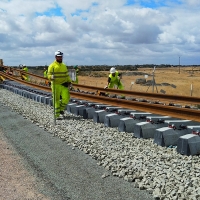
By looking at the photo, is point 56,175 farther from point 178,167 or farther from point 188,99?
point 188,99

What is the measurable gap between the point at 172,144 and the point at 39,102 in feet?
31.6

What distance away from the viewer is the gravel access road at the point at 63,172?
427cm

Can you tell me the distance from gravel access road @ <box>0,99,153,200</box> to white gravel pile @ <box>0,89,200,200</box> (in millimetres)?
145

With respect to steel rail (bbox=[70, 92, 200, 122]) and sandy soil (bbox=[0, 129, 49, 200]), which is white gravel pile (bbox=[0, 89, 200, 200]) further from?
steel rail (bbox=[70, 92, 200, 122])

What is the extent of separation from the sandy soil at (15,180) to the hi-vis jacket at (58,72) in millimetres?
4399

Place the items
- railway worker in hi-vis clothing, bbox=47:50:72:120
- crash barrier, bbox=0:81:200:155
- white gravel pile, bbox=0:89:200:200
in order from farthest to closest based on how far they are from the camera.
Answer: railway worker in hi-vis clothing, bbox=47:50:72:120 < crash barrier, bbox=0:81:200:155 < white gravel pile, bbox=0:89:200:200

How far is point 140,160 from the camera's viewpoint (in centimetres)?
529

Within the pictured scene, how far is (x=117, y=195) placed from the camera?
4.21 m

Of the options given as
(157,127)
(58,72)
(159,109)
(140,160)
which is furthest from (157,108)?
(140,160)

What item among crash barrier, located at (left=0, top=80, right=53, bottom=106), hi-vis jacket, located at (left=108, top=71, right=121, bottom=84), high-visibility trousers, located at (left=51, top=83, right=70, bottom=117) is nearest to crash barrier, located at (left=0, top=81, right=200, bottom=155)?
high-visibility trousers, located at (left=51, top=83, right=70, bottom=117)

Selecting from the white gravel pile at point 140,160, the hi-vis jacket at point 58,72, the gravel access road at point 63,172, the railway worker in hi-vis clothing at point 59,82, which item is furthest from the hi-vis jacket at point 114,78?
the gravel access road at point 63,172

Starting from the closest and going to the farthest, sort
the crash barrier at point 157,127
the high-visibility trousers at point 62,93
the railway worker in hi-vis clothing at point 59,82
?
the crash barrier at point 157,127 → the railway worker in hi-vis clothing at point 59,82 → the high-visibility trousers at point 62,93

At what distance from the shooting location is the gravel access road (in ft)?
14.0

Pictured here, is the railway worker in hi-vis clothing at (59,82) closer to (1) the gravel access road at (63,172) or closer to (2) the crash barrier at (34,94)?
(1) the gravel access road at (63,172)
